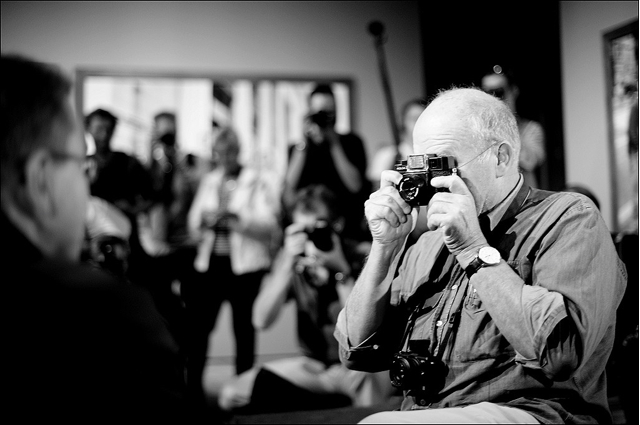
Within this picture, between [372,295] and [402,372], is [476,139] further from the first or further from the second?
[402,372]

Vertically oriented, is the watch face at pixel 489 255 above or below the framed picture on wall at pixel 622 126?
below

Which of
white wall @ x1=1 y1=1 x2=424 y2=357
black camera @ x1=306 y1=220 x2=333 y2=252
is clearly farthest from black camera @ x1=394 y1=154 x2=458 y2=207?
white wall @ x1=1 y1=1 x2=424 y2=357

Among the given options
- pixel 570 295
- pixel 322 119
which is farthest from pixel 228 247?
pixel 570 295

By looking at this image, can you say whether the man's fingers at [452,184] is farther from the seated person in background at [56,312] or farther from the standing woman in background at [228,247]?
the standing woman in background at [228,247]

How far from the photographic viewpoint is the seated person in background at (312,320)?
8.27 feet

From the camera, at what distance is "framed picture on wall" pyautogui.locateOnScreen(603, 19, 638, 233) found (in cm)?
260

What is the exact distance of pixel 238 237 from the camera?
3840 millimetres

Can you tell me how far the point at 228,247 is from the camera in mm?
3773

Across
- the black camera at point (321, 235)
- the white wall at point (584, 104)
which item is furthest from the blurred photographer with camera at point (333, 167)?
the white wall at point (584, 104)

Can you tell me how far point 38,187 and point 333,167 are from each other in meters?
2.88

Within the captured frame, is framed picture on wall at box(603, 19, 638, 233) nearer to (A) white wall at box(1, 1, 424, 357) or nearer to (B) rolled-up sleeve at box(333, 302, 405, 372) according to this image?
(B) rolled-up sleeve at box(333, 302, 405, 372)

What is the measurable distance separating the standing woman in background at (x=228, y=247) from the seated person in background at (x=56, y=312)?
2.53 m

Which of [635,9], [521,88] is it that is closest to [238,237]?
[521,88]

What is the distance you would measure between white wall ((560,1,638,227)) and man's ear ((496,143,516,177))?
146 centimetres
